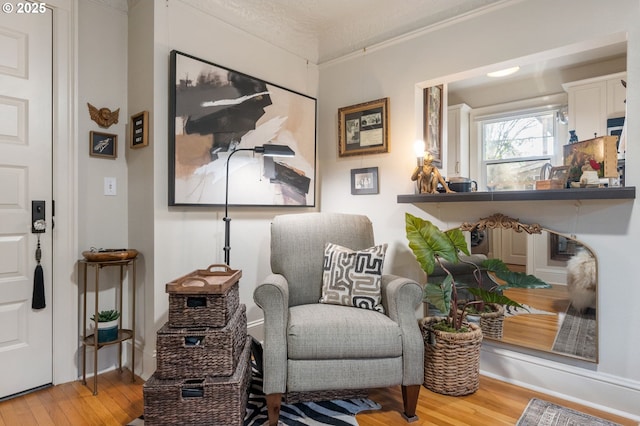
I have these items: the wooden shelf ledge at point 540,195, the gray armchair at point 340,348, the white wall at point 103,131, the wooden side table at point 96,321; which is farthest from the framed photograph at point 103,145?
the wooden shelf ledge at point 540,195

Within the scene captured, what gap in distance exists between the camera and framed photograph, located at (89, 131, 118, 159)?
2172 millimetres

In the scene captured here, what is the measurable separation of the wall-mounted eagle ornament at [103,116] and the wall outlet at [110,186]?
13.6 inches

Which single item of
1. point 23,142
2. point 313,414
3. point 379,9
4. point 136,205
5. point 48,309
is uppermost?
point 379,9

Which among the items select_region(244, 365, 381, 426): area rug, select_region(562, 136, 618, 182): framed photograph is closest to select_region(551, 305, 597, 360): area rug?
select_region(562, 136, 618, 182): framed photograph

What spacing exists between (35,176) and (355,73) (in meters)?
2.36

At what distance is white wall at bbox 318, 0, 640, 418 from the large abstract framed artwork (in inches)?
13.8

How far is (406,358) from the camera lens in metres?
1.72

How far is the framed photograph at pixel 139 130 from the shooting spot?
83.4 inches

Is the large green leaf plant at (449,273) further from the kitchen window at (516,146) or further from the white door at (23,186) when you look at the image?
the white door at (23,186)

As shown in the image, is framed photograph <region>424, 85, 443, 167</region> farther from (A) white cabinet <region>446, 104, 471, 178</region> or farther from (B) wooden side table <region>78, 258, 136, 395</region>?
(B) wooden side table <region>78, 258, 136, 395</region>

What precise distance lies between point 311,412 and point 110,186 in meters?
1.87

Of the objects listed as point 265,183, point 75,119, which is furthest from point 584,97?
point 75,119

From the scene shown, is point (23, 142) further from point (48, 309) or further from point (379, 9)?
point (379, 9)

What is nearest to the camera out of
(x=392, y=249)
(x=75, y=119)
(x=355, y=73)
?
(x=75, y=119)
